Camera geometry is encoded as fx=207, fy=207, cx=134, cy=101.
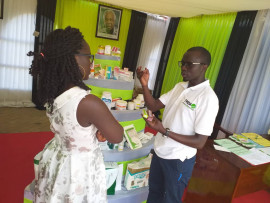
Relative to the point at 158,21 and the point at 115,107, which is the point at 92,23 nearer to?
the point at 158,21

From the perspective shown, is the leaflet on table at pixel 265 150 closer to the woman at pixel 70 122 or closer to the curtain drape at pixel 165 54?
the woman at pixel 70 122

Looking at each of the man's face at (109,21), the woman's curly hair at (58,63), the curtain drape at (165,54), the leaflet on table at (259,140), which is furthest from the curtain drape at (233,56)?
the woman's curly hair at (58,63)

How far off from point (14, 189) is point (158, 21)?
4.85 m

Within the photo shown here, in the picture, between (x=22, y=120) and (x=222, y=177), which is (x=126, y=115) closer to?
(x=222, y=177)

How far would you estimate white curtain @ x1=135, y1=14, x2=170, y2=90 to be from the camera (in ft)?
17.7

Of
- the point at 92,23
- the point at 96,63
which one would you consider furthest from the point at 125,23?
the point at 96,63

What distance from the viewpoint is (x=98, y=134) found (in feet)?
3.53

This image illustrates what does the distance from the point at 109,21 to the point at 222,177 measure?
4231 mm

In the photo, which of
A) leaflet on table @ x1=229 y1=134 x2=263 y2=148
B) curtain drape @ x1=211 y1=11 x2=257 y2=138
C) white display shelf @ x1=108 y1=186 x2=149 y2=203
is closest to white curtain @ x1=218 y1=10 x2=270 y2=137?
curtain drape @ x1=211 y1=11 x2=257 y2=138

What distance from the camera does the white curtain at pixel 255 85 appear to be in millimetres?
3035

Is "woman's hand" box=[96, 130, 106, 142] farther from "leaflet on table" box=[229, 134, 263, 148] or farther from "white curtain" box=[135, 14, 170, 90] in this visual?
"white curtain" box=[135, 14, 170, 90]

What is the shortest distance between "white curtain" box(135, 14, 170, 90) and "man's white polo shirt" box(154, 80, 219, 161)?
162 inches

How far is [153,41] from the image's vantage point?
555 cm

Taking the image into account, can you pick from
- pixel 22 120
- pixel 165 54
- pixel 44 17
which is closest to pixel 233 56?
pixel 165 54
